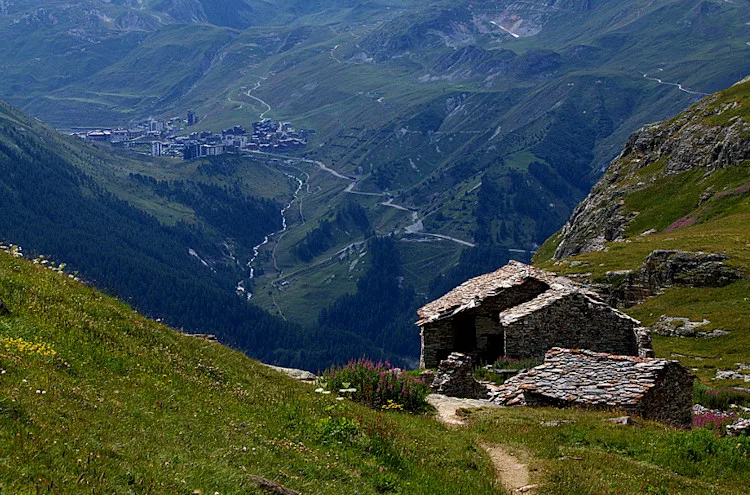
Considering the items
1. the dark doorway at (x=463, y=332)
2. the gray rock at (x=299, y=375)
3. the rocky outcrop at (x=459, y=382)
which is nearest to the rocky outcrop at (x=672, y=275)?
the dark doorway at (x=463, y=332)

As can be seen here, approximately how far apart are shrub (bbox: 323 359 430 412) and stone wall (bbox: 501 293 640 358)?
533 inches

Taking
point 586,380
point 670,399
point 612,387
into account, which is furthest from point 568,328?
point 612,387

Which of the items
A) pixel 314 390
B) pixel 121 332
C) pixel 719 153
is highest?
pixel 719 153

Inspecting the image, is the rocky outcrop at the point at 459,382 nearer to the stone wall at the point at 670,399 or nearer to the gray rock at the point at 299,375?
the gray rock at the point at 299,375

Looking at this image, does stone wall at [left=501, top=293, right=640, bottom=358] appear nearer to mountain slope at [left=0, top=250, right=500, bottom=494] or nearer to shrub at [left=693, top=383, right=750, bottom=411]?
shrub at [left=693, top=383, right=750, bottom=411]

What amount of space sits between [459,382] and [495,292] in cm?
1138

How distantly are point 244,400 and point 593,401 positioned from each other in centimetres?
1571

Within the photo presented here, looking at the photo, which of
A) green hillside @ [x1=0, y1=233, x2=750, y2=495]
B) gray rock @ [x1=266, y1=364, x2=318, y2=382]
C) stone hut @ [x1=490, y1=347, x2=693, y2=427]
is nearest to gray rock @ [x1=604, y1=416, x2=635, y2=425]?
green hillside @ [x1=0, y1=233, x2=750, y2=495]

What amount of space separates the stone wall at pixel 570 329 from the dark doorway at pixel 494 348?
2665 millimetres

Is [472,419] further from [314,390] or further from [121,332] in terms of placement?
[121,332]

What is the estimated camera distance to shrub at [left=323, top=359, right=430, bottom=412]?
26.3m

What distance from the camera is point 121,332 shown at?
68.1 ft

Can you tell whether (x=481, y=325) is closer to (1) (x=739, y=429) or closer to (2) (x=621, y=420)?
(2) (x=621, y=420)

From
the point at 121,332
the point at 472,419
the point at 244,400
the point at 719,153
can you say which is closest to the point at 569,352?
the point at 472,419
